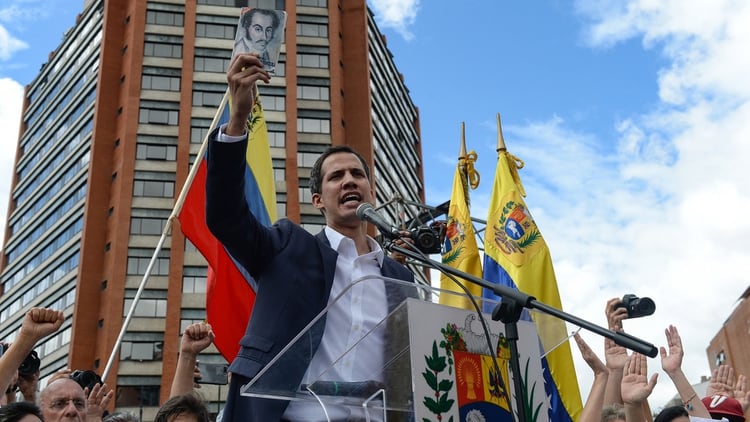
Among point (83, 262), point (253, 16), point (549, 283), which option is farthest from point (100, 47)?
point (253, 16)

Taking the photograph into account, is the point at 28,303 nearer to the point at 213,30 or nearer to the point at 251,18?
the point at 213,30

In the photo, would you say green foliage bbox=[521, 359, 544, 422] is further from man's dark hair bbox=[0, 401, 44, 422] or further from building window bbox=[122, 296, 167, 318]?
building window bbox=[122, 296, 167, 318]

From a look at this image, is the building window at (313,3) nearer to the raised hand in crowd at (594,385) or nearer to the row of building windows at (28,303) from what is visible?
the row of building windows at (28,303)

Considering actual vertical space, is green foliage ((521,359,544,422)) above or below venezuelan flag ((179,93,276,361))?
below

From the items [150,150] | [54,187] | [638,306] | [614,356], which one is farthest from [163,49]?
[638,306]

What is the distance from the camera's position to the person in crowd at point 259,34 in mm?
2854

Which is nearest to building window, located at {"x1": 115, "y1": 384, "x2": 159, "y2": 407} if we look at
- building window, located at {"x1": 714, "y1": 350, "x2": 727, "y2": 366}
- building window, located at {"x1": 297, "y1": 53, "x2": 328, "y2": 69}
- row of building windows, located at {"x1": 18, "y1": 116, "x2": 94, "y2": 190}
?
row of building windows, located at {"x1": 18, "y1": 116, "x2": 94, "y2": 190}

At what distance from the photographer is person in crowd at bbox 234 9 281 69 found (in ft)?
9.36

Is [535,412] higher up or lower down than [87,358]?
lower down

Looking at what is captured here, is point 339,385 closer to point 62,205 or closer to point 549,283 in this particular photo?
point 549,283

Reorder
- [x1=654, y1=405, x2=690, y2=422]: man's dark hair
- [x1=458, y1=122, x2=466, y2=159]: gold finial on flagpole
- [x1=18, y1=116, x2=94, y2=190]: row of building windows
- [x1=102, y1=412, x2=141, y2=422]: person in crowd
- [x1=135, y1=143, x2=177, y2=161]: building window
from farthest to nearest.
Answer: [x1=18, y1=116, x2=94, y2=190]: row of building windows
[x1=135, y1=143, x2=177, y2=161]: building window
[x1=458, y1=122, x2=466, y2=159]: gold finial on flagpole
[x1=102, y1=412, x2=141, y2=422]: person in crowd
[x1=654, y1=405, x2=690, y2=422]: man's dark hair

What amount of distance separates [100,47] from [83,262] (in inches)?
545

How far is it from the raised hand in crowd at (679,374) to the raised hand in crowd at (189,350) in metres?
2.89

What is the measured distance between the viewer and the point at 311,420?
2158 mm
